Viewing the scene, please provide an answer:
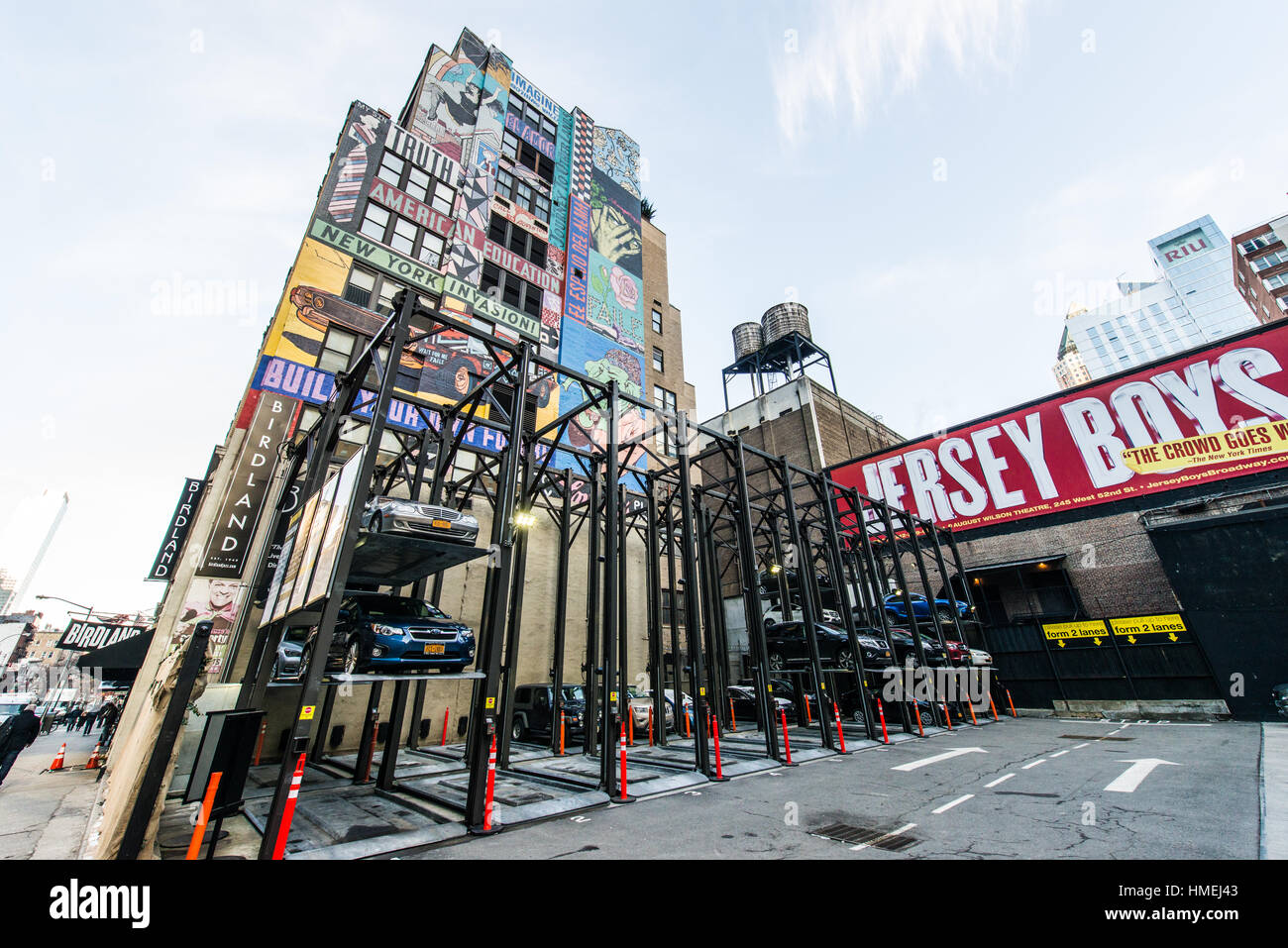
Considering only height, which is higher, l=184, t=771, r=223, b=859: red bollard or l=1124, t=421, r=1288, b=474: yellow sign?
l=1124, t=421, r=1288, b=474: yellow sign

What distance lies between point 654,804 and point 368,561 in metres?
5.87

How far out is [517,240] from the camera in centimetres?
2680

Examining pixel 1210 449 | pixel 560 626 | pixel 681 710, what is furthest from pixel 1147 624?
pixel 560 626

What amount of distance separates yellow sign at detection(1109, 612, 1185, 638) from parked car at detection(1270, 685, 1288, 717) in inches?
98.9

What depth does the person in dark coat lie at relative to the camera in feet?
33.1

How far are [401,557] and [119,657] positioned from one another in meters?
14.1

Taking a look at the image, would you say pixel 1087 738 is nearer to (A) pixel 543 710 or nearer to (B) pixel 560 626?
(B) pixel 560 626

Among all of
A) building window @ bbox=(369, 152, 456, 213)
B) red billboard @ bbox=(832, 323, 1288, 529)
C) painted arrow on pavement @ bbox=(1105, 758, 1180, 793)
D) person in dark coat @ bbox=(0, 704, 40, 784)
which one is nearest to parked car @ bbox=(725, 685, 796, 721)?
painted arrow on pavement @ bbox=(1105, 758, 1180, 793)

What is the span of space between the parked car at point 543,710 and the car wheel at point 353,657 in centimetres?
728

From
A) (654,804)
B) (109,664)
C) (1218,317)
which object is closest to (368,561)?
(654,804)

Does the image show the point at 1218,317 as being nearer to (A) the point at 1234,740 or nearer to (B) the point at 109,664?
(A) the point at 1234,740

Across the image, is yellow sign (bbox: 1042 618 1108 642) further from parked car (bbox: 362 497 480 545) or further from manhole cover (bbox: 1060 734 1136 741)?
parked car (bbox: 362 497 480 545)

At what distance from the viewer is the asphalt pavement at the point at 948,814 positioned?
16.1 feet

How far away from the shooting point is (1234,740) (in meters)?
11.3
